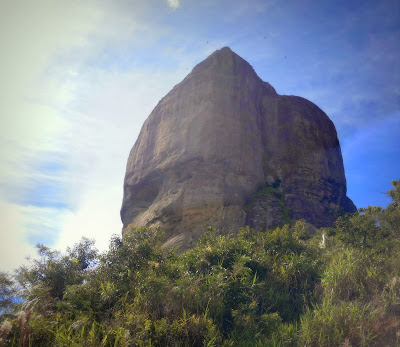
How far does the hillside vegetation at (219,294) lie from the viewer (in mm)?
6129

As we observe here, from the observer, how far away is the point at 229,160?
1991 centimetres

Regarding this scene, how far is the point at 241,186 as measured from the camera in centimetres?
1945

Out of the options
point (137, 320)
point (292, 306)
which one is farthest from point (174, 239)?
point (137, 320)

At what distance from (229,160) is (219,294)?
508 inches

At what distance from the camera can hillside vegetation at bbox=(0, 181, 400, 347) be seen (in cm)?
613

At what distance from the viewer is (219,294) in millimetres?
7574

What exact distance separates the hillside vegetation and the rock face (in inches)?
275

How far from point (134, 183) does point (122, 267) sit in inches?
582

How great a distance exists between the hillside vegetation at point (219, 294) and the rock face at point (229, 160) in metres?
6.98

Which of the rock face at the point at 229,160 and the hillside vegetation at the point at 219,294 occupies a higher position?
the rock face at the point at 229,160

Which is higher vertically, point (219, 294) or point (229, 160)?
point (229, 160)

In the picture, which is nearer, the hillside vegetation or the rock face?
the hillside vegetation

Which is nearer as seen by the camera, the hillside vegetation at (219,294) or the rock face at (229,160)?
the hillside vegetation at (219,294)

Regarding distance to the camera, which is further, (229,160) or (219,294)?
(229,160)
